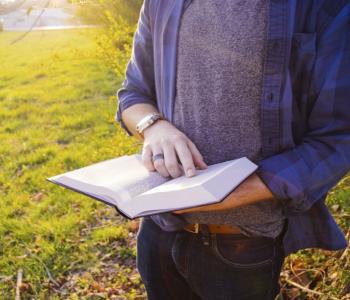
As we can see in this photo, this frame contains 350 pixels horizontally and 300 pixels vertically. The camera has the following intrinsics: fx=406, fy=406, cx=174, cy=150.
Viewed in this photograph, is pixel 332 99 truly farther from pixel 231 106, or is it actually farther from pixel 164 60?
pixel 164 60

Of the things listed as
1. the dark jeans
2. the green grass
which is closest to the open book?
the dark jeans

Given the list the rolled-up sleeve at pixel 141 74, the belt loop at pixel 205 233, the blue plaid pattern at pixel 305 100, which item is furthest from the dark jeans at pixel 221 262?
the rolled-up sleeve at pixel 141 74

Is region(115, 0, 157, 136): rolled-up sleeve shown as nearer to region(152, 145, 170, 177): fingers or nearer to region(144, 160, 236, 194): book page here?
region(152, 145, 170, 177): fingers

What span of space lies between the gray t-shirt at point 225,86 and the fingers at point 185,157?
0.36 ft

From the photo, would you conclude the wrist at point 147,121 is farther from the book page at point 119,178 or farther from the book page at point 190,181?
the book page at point 190,181

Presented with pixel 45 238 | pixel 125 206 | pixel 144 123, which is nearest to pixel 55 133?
pixel 45 238

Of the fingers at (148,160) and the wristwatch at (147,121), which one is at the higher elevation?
the wristwatch at (147,121)

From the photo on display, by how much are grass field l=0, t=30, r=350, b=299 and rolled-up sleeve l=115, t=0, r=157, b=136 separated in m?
0.39

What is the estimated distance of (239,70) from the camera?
100cm

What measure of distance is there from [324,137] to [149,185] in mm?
422

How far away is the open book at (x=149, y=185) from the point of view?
2.53 feet

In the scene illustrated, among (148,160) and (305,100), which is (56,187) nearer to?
(148,160)

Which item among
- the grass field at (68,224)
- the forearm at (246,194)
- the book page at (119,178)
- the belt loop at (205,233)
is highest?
the book page at (119,178)

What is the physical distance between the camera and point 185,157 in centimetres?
95
